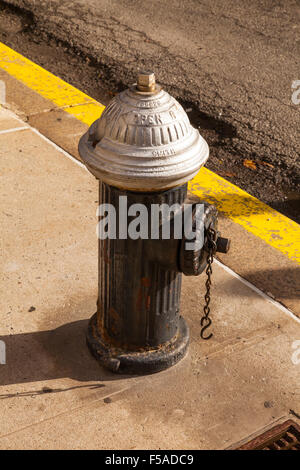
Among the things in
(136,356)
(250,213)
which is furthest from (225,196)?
(136,356)

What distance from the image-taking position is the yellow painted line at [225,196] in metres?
4.46

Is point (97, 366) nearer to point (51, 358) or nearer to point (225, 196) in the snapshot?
point (51, 358)

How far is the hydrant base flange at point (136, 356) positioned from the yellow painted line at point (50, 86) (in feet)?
9.14

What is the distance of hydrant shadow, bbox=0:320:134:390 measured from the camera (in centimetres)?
333

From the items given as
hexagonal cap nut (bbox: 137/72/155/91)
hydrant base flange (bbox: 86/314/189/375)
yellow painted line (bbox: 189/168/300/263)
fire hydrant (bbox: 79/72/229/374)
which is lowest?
yellow painted line (bbox: 189/168/300/263)

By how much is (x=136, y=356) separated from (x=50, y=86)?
3786 mm

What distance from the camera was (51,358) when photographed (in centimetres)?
343

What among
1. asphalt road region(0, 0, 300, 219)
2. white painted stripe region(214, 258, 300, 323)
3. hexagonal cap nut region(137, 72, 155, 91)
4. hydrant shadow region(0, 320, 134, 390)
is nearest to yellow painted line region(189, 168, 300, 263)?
asphalt road region(0, 0, 300, 219)

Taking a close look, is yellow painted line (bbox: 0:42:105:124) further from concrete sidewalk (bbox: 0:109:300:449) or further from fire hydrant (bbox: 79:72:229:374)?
fire hydrant (bbox: 79:72:229:374)

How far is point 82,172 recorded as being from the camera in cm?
495

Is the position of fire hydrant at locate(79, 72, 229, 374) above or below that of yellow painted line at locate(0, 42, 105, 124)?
above

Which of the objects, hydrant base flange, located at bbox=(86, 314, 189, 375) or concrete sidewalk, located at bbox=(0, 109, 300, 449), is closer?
concrete sidewalk, located at bbox=(0, 109, 300, 449)

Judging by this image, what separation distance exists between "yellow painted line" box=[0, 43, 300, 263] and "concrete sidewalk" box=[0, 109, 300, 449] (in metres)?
0.54

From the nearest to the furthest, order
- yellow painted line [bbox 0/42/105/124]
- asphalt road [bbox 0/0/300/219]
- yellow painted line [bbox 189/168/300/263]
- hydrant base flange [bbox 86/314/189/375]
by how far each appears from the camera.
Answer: hydrant base flange [bbox 86/314/189/375] → yellow painted line [bbox 189/168/300/263] → asphalt road [bbox 0/0/300/219] → yellow painted line [bbox 0/42/105/124]
